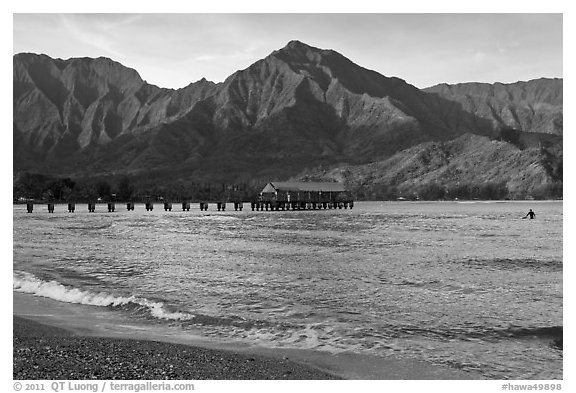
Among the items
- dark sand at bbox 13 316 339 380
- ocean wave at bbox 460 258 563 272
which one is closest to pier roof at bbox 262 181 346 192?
ocean wave at bbox 460 258 563 272

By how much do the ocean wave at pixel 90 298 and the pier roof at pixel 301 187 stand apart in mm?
139760

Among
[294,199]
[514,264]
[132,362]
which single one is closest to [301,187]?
[294,199]

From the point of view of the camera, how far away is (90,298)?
24766mm

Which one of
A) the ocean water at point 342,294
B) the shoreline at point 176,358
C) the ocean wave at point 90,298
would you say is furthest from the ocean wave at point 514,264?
the shoreline at point 176,358

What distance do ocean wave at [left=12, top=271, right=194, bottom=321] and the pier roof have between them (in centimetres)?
13976

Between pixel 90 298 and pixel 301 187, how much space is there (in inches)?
5816

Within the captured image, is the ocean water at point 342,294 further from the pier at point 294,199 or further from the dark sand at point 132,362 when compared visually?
the pier at point 294,199

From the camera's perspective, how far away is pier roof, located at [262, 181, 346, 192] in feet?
553

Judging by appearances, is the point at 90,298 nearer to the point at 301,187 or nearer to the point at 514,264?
the point at 514,264

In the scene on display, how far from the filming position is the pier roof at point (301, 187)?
16864 cm

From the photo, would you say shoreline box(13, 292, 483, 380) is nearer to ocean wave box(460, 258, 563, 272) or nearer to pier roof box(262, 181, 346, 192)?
ocean wave box(460, 258, 563, 272)
